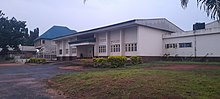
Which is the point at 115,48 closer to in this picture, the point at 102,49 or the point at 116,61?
the point at 102,49

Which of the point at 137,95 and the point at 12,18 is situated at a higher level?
the point at 12,18

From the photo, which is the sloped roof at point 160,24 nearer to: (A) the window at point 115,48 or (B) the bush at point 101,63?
(A) the window at point 115,48

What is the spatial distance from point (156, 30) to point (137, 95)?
2483cm

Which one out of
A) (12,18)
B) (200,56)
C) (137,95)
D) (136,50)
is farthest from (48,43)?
(137,95)

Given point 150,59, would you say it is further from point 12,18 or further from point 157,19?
point 12,18

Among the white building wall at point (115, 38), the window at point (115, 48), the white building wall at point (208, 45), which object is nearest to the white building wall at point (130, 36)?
the white building wall at point (115, 38)

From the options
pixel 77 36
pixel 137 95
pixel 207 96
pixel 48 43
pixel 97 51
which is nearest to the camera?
pixel 207 96

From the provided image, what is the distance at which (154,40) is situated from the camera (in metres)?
31.2

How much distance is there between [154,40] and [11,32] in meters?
36.0

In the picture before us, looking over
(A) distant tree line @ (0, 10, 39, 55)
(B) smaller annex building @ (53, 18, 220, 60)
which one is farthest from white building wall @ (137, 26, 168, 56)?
(A) distant tree line @ (0, 10, 39, 55)

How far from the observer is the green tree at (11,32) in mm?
51531

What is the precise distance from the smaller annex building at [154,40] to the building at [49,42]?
21.2m

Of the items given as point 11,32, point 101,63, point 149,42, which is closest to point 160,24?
point 149,42

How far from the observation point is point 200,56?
2750 cm
